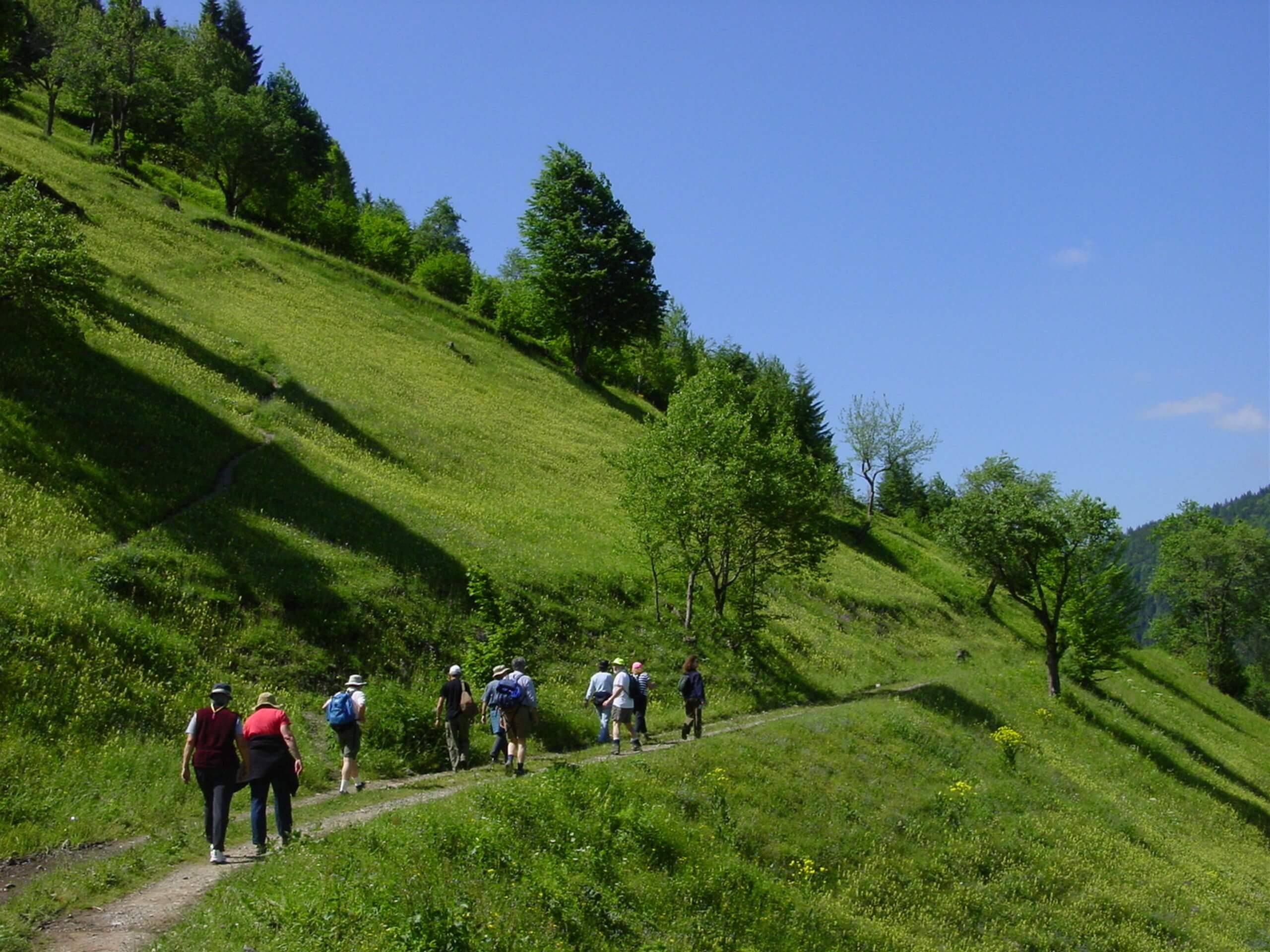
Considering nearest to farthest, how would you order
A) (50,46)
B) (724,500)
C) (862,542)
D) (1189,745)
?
(724,500) < (1189,745) < (862,542) < (50,46)

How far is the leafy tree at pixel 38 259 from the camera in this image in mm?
23172

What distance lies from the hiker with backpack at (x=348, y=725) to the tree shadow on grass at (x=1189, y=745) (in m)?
36.1

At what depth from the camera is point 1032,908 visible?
18.4 metres

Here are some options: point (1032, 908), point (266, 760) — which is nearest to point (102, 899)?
point (266, 760)

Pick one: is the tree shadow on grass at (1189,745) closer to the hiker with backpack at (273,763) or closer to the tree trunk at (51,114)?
the hiker with backpack at (273,763)

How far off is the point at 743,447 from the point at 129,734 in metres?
20.3

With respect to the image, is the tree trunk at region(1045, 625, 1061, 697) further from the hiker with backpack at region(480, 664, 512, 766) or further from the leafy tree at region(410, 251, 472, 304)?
the leafy tree at region(410, 251, 472, 304)

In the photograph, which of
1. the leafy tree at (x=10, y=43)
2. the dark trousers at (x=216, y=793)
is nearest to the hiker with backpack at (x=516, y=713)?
the dark trousers at (x=216, y=793)

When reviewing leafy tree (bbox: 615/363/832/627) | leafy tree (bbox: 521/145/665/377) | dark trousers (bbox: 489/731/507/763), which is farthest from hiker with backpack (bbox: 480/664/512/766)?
leafy tree (bbox: 521/145/665/377)

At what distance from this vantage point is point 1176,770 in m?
34.0

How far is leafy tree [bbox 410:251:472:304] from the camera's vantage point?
77312 millimetres

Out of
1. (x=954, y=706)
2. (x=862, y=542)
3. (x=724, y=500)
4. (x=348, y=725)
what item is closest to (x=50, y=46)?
(x=724, y=500)

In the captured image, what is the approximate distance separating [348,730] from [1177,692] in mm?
64528

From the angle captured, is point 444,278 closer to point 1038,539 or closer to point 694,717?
point 1038,539
